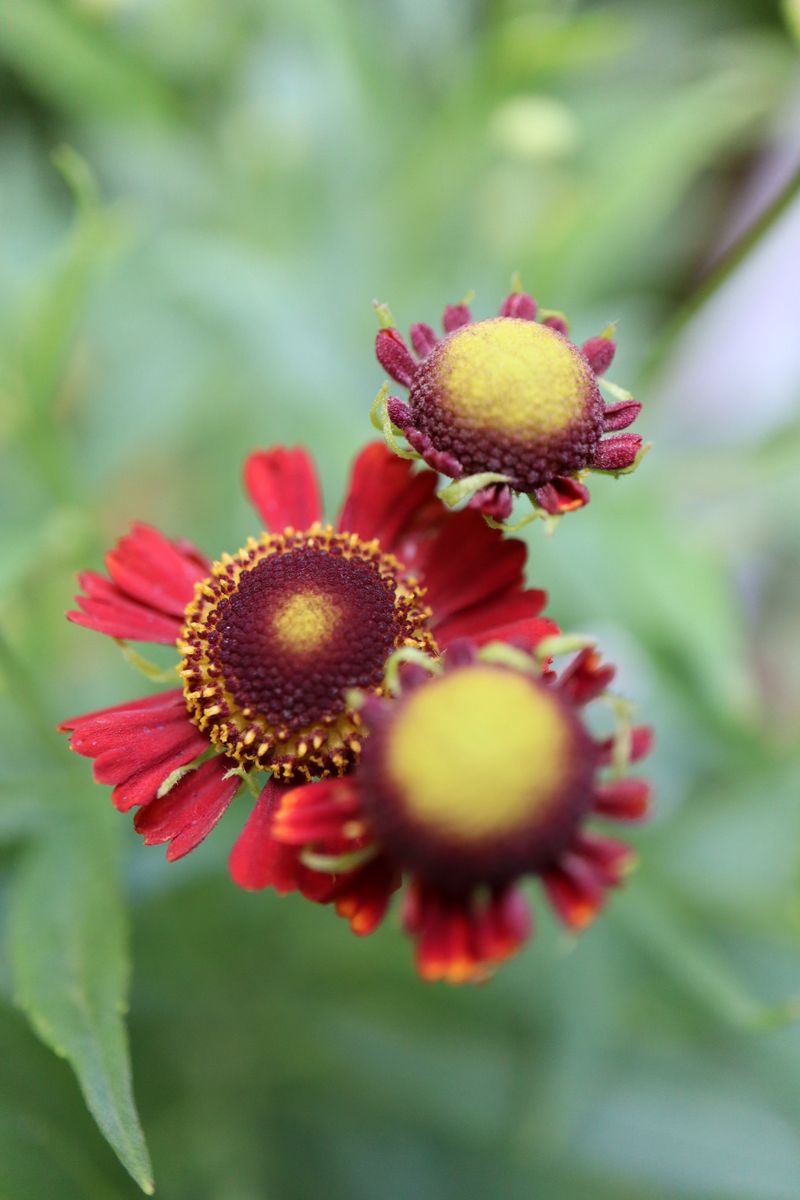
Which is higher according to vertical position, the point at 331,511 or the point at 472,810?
the point at 331,511

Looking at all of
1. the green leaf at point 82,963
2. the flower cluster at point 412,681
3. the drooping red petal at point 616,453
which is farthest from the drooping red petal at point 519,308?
the green leaf at point 82,963

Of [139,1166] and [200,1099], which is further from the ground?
[139,1166]

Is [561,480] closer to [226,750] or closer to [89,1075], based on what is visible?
[226,750]

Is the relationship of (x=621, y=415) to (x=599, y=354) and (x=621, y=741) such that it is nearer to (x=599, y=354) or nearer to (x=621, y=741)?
(x=599, y=354)

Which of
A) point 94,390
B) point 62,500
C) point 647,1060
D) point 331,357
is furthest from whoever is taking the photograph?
point 94,390

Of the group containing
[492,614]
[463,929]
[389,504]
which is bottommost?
[463,929]

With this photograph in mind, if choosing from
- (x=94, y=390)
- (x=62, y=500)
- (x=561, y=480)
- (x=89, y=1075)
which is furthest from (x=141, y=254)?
(x=89, y=1075)

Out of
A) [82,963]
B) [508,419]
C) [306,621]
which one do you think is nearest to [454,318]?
[508,419]
